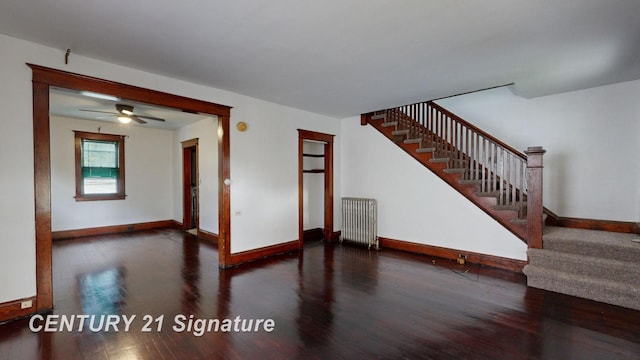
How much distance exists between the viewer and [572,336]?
93.4 inches

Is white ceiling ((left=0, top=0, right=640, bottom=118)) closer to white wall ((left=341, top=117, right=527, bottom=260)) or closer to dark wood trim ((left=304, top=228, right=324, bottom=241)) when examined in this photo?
white wall ((left=341, top=117, right=527, bottom=260))

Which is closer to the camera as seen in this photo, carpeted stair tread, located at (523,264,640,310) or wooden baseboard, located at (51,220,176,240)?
carpeted stair tread, located at (523,264,640,310)

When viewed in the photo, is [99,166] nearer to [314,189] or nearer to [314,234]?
[314,189]

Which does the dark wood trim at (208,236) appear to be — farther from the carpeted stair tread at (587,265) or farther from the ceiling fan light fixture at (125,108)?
the carpeted stair tread at (587,265)

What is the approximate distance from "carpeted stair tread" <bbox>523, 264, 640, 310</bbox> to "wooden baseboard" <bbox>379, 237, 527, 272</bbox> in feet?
1.56

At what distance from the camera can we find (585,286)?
3119 millimetres

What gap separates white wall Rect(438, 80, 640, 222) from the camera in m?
3.91

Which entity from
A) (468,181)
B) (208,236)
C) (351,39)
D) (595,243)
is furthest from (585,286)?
(208,236)

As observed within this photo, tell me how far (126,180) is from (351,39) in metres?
6.81

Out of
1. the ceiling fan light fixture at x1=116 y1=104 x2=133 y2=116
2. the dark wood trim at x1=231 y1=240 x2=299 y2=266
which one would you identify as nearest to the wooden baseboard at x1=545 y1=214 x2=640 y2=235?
the dark wood trim at x1=231 y1=240 x2=299 y2=266

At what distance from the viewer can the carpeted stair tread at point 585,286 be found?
288 centimetres

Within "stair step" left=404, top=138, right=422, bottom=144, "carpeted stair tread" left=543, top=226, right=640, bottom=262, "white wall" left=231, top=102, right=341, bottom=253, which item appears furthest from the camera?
"stair step" left=404, top=138, right=422, bottom=144

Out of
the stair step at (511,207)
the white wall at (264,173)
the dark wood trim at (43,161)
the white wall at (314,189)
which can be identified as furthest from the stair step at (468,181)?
the dark wood trim at (43,161)

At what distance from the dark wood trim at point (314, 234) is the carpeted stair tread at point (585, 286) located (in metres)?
3.81
